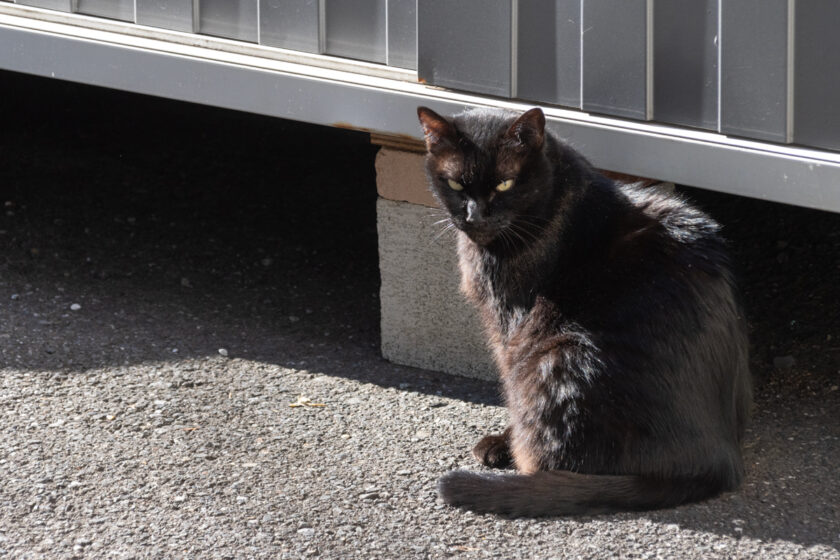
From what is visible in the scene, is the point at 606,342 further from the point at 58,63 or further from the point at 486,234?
the point at 58,63

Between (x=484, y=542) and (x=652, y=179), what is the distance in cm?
152

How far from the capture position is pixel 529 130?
11.0ft

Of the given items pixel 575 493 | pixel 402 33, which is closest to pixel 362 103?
pixel 402 33

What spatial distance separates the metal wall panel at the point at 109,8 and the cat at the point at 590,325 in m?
1.86

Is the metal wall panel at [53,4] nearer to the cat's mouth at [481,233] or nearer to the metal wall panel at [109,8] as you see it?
the metal wall panel at [109,8]

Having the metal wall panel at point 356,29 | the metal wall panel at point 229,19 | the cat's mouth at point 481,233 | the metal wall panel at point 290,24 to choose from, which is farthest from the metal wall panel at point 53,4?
the cat's mouth at point 481,233

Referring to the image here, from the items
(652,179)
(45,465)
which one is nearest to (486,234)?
(652,179)

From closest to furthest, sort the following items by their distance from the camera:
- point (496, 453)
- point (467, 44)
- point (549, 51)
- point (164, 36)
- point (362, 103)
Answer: point (496, 453), point (549, 51), point (467, 44), point (362, 103), point (164, 36)

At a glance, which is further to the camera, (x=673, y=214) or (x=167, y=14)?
(x=167, y=14)

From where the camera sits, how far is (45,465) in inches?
142

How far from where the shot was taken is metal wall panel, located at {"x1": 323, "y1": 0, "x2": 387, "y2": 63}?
13.9 ft

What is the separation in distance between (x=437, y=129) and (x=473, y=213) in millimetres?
308

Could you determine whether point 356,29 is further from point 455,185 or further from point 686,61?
point 686,61

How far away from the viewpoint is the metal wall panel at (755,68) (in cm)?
341
